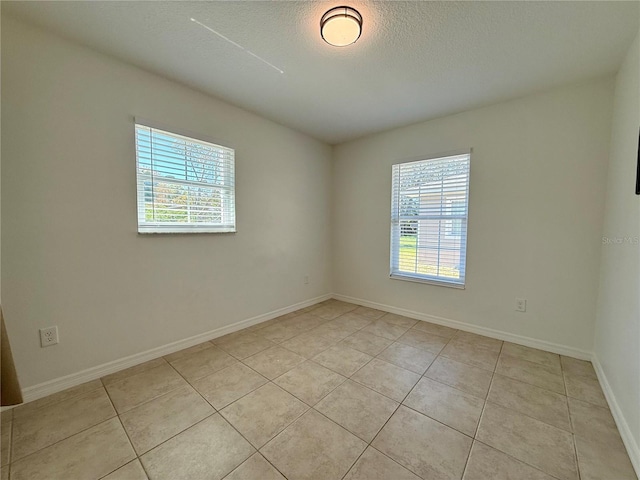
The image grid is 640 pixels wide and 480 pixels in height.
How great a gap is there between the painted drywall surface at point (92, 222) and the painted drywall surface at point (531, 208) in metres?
2.31

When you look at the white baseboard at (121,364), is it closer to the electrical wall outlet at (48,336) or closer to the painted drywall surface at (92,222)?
the painted drywall surface at (92,222)

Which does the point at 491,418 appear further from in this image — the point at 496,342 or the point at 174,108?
the point at 174,108

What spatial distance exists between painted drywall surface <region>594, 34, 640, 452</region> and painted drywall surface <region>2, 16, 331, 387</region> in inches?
118

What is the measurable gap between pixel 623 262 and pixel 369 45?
223 cm

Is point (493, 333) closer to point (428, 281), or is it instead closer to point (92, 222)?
point (428, 281)

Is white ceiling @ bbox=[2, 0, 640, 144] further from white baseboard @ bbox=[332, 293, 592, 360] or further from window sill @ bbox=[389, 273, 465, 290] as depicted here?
white baseboard @ bbox=[332, 293, 592, 360]

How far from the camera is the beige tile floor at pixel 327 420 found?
1.23 metres

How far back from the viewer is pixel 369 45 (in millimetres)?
1776

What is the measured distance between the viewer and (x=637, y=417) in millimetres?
1289

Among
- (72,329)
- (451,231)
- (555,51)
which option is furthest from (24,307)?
(555,51)

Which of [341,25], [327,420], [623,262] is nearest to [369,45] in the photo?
[341,25]

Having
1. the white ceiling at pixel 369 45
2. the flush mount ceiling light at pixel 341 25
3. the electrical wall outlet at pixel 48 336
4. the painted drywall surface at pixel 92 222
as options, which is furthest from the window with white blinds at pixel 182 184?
the flush mount ceiling light at pixel 341 25

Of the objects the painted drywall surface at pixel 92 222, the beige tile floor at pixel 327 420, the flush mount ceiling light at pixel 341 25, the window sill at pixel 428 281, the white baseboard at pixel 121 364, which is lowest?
the beige tile floor at pixel 327 420

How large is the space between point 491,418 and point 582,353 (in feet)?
4.71
